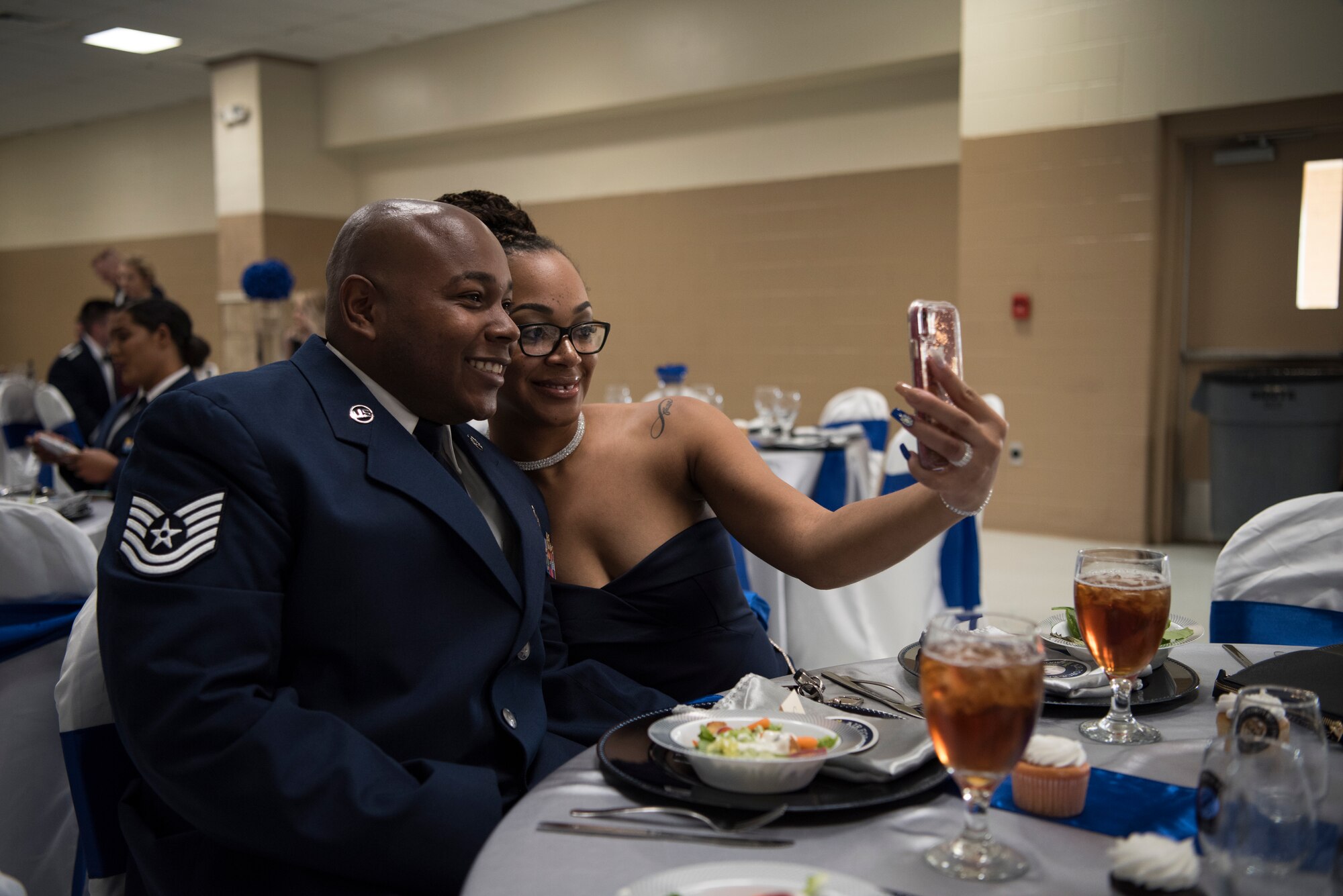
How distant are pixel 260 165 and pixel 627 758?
378 inches

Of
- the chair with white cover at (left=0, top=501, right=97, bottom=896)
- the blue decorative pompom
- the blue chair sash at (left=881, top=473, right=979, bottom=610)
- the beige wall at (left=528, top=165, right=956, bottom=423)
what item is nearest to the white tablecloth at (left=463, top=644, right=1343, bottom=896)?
the chair with white cover at (left=0, top=501, right=97, bottom=896)

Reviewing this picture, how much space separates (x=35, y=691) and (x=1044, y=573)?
4752mm

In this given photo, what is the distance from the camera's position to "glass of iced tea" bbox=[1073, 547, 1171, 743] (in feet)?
3.27

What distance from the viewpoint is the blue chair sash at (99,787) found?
120 cm

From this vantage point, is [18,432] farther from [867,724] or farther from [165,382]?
[867,724]

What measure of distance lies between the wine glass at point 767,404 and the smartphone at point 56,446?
8.65 feet

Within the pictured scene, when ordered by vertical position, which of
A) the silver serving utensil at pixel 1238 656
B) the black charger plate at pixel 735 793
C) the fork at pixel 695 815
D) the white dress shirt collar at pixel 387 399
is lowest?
the fork at pixel 695 815

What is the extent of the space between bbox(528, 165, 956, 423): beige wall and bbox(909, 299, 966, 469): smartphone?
6.17m

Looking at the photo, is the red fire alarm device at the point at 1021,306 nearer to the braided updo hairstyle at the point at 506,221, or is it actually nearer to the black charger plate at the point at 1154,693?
the braided updo hairstyle at the point at 506,221

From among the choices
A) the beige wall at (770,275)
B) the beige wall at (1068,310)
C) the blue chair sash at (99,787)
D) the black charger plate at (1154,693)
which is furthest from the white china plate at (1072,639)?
the beige wall at (770,275)

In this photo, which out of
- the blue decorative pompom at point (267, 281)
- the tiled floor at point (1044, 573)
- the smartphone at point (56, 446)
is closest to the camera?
the smartphone at point (56, 446)

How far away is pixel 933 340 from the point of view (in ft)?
3.43

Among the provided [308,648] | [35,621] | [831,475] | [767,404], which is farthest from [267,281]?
[308,648]

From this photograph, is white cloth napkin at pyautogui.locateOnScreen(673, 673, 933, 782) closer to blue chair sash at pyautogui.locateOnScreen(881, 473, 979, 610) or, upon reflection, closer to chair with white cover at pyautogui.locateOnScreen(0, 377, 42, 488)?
blue chair sash at pyautogui.locateOnScreen(881, 473, 979, 610)
